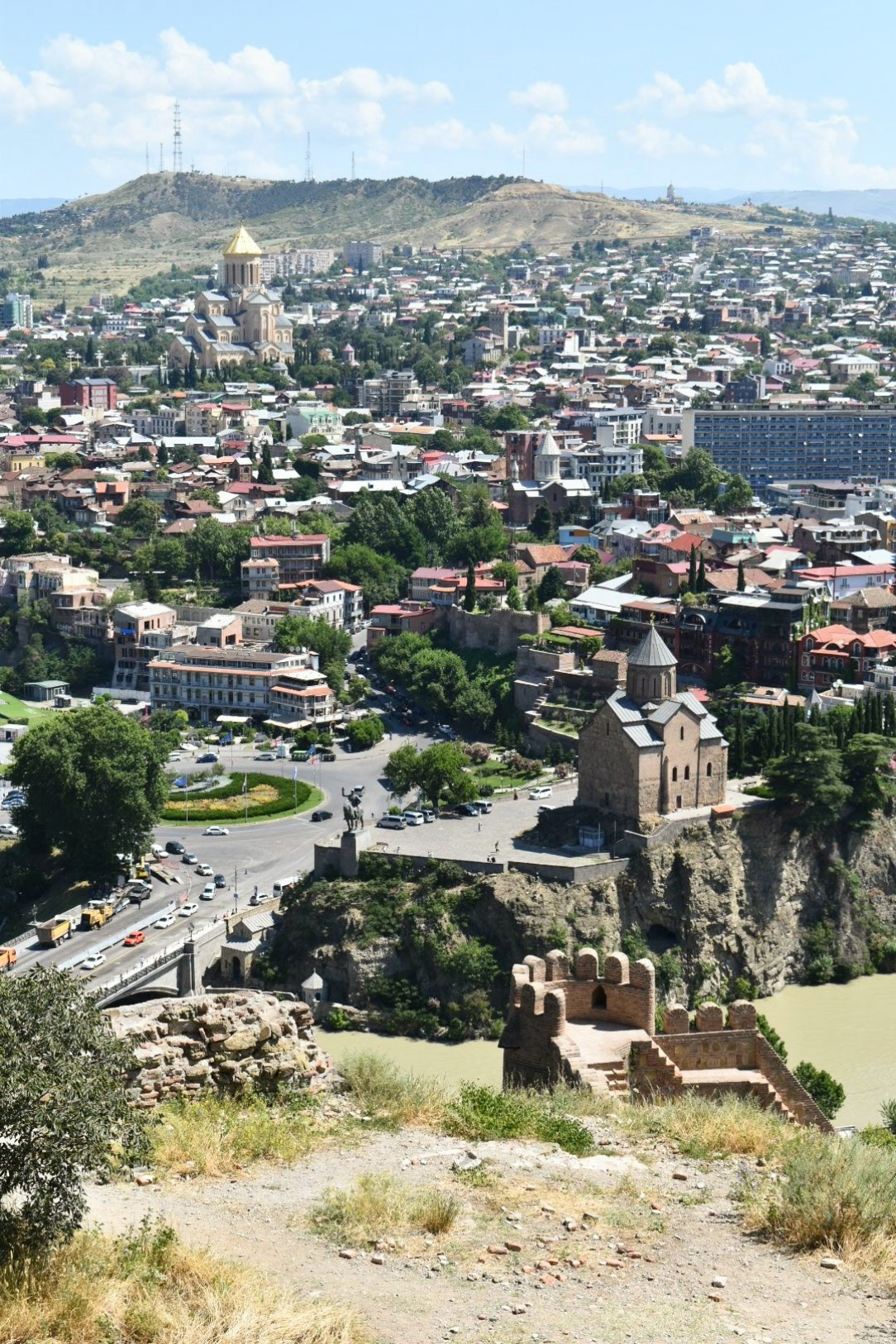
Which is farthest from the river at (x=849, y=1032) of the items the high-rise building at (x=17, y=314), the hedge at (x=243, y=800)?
the high-rise building at (x=17, y=314)

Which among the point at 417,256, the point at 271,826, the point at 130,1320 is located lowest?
the point at 271,826

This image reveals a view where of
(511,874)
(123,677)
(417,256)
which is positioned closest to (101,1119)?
(511,874)

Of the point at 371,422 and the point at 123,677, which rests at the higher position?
the point at 371,422

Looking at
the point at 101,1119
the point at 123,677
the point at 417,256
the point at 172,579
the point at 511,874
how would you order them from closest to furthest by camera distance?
1. the point at 101,1119
2. the point at 511,874
3. the point at 123,677
4. the point at 172,579
5. the point at 417,256

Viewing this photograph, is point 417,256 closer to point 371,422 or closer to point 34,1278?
point 371,422

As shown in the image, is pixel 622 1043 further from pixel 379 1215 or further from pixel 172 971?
pixel 172 971

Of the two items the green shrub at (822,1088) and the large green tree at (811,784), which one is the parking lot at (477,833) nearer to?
the large green tree at (811,784)

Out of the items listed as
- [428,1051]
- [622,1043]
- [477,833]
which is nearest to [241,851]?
[477,833]
